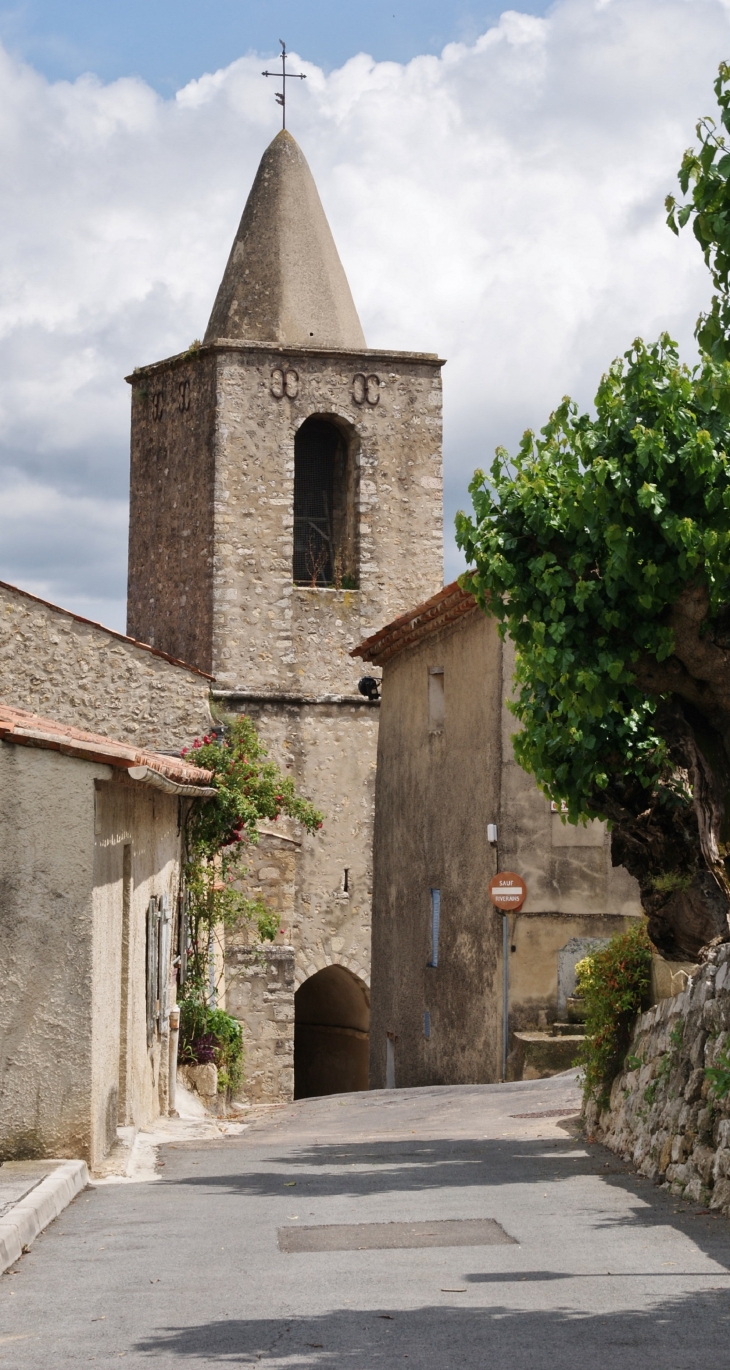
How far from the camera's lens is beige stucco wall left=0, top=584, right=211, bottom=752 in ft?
80.3

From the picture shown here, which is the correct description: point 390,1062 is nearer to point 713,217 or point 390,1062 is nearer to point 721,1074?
point 721,1074

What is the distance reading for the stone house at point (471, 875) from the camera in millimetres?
19312

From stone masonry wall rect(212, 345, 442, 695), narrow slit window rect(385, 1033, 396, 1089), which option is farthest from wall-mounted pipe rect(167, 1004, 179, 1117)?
stone masonry wall rect(212, 345, 442, 695)

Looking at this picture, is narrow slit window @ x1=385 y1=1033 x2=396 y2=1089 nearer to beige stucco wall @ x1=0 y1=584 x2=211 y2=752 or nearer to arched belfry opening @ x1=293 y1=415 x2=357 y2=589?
beige stucco wall @ x1=0 y1=584 x2=211 y2=752

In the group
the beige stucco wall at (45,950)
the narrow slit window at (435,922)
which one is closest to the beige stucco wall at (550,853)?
the narrow slit window at (435,922)

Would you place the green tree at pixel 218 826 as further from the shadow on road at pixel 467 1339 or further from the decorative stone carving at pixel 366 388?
the shadow on road at pixel 467 1339

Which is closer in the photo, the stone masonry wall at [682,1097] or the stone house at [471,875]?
the stone masonry wall at [682,1097]

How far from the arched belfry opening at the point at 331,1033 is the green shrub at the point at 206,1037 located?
351 inches

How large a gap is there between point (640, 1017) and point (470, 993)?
839 centimetres

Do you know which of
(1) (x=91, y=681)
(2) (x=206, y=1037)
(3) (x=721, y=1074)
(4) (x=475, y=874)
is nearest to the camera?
(3) (x=721, y=1074)

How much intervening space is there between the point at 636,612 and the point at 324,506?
2039 centimetres

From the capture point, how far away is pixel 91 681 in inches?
974

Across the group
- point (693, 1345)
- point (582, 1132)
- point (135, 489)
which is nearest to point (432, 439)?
point (135, 489)

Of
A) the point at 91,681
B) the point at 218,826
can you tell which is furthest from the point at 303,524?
the point at 218,826
